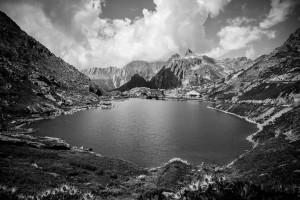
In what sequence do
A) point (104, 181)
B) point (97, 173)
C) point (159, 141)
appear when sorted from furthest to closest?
point (159, 141)
point (97, 173)
point (104, 181)

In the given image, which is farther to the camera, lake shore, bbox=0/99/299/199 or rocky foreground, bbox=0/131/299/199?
lake shore, bbox=0/99/299/199

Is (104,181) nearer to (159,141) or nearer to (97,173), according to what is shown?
(97,173)

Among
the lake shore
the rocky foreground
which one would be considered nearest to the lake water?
the lake shore

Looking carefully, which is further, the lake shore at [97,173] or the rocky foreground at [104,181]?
the lake shore at [97,173]

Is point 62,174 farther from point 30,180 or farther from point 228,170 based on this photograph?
point 228,170

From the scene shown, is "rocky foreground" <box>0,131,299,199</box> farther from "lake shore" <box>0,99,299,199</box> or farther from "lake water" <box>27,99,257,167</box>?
"lake water" <box>27,99,257,167</box>

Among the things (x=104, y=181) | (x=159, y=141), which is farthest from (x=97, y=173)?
(x=159, y=141)

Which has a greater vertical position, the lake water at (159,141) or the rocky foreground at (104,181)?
the rocky foreground at (104,181)

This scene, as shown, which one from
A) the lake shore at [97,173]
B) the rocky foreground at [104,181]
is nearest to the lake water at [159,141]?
the lake shore at [97,173]

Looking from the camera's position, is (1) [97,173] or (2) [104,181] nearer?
(2) [104,181]

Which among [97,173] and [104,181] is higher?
[104,181]

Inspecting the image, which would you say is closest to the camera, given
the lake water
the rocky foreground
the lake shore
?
the rocky foreground

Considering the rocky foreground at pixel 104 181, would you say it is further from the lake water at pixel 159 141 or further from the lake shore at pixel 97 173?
the lake water at pixel 159 141

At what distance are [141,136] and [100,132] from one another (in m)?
26.3
